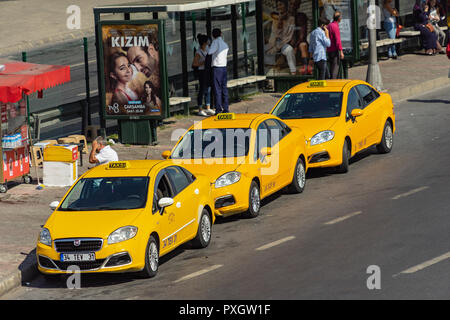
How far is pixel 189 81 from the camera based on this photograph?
2712 centimetres

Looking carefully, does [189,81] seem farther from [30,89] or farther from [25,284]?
[25,284]

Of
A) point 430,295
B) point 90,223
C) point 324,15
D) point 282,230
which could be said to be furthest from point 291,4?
point 430,295

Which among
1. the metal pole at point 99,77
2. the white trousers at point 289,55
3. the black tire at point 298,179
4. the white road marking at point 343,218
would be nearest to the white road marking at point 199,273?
the white road marking at point 343,218

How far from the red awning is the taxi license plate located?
201 inches

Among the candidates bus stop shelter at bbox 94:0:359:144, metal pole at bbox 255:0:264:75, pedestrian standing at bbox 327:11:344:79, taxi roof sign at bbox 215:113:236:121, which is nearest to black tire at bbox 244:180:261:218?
taxi roof sign at bbox 215:113:236:121

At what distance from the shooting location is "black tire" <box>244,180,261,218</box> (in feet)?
54.0

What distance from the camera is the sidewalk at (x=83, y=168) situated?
1441 cm

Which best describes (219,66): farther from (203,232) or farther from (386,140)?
(203,232)

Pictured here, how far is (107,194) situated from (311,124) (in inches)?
254

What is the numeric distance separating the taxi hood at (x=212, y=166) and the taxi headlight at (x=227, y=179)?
0.07 m

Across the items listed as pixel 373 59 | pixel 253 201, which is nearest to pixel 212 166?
pixel 253 201

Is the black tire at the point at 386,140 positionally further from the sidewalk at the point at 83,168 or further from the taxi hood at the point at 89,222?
the taxi hood at the point at 89,222

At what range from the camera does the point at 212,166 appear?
16781mm

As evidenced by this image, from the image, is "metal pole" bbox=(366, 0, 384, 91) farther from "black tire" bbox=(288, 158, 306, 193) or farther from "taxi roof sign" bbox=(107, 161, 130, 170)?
"taxi roof sign" bbox=(107, 161, 130, 170)
